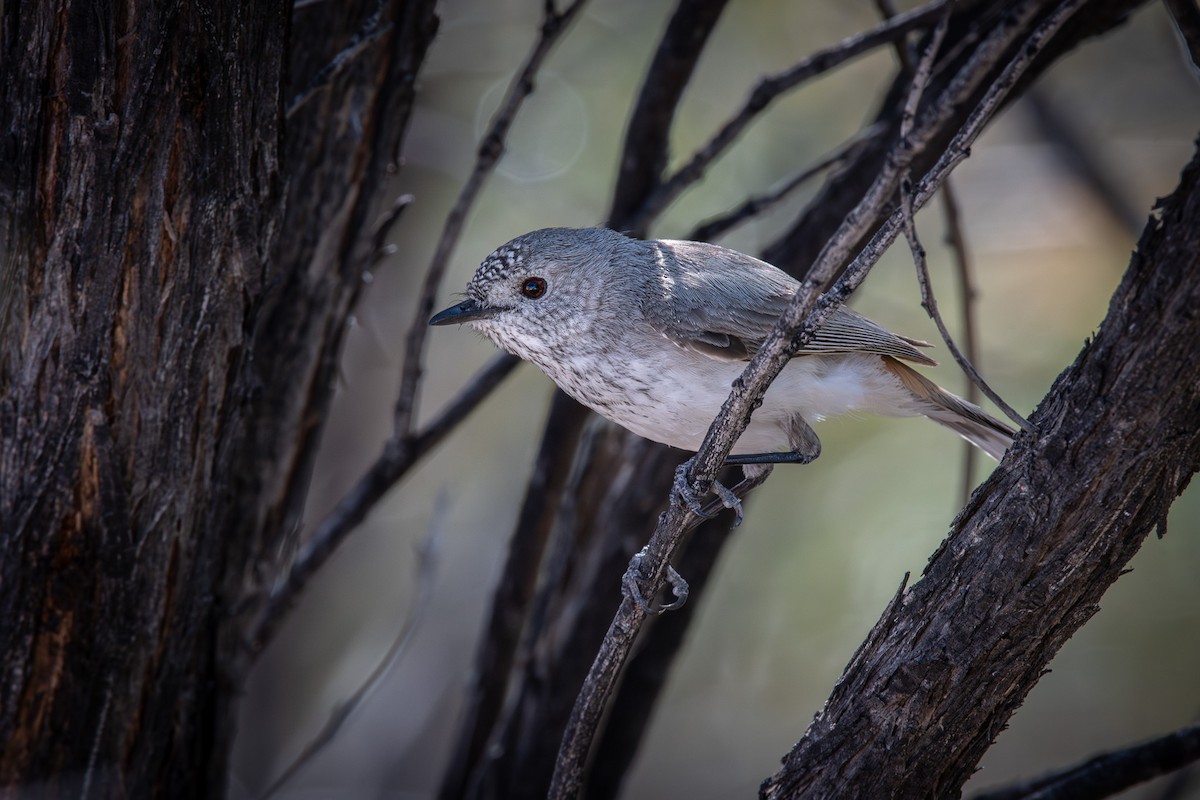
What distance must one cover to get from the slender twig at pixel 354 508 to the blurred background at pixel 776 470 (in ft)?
9.27

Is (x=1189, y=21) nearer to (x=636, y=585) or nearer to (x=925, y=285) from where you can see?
(x=925, y=285)

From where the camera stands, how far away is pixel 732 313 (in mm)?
2850

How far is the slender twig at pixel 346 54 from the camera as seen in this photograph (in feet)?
8.40

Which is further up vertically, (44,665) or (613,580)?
(613,580)

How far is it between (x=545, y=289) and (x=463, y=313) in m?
0.26

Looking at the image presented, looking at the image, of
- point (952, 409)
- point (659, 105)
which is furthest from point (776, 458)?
point (659, 105)

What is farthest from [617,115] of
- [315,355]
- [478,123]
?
[315,355]

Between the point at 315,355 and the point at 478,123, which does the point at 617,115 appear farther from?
the point at 315,355

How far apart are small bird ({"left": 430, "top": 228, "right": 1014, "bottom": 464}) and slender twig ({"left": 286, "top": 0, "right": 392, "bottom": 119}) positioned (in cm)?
73

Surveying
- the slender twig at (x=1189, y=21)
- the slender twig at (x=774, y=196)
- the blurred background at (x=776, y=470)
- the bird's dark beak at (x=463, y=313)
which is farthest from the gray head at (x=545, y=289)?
the blurred background at (x=776, y=470)

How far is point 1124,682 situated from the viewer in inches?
268

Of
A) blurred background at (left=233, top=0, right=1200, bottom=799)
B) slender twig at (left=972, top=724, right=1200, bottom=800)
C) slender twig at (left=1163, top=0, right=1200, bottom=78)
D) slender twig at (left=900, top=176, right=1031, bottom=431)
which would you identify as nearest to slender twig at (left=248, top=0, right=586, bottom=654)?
slender twig at (left=900, top=176, right=1031, bottom=431)

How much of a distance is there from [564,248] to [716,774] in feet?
18.3

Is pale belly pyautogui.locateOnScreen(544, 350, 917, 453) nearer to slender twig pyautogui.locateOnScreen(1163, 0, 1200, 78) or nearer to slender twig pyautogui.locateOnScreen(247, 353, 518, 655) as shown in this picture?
slender twig pyautogui.locateOnScreen(247, 353, 518, 655)
